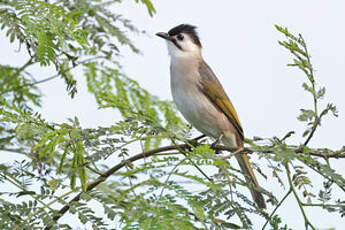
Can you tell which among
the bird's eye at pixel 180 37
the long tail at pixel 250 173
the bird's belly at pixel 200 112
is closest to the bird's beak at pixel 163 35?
the bird's eye at pixel 180 37

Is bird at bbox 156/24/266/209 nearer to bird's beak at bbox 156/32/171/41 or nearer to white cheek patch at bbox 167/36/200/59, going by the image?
white cheek patch at bbox 167/36/200/59

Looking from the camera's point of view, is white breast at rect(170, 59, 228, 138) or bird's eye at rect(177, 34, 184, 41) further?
bird's eye at rect(177, 34, 184, 41)

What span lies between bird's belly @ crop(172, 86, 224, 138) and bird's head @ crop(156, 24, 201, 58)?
80 cm

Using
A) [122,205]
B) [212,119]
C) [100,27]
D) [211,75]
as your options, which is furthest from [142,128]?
[211,75]

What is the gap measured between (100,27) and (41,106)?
0.71m

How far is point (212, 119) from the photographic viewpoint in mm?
4523

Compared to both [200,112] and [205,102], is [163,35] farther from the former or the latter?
[200,112]

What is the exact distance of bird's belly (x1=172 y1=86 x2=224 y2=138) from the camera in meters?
4.44

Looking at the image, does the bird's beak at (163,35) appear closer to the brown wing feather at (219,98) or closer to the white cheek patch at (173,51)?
the white cheek patch at (173,51)

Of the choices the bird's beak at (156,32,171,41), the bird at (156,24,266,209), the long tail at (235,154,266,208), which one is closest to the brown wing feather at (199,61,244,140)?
the bird at (156,24,266,209)

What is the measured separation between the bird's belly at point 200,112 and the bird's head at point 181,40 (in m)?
0.80

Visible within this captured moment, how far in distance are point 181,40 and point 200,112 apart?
1.21 m

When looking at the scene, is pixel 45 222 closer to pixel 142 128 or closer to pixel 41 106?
pixel 142 128

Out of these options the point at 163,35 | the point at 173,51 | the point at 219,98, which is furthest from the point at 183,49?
the point at 219,98
